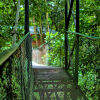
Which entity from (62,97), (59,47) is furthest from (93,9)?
(62,97)

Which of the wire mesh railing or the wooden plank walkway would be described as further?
the wooden plank walkway

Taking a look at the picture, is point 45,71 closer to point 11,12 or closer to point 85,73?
point 85,73

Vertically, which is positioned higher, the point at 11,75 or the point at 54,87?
the point at 11,75

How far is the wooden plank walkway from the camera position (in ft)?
8.30

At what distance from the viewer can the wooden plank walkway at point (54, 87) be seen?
2529mm

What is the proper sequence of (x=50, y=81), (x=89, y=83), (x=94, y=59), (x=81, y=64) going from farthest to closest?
(x=50, y=81) → (x=81, y=64) → (x=89, y=83) → (x=94, y=59)

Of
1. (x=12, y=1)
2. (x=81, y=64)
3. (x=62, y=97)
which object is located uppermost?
(x=12, y=1)

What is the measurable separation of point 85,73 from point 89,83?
21 centimetres

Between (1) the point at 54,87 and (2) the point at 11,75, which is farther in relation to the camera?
(1) the point at 54,87

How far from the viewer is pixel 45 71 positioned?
3678 mm

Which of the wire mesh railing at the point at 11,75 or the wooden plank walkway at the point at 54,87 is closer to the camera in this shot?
the wire mesh railing at the point at 11,75

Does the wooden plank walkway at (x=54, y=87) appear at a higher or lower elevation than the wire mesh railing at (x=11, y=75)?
lower

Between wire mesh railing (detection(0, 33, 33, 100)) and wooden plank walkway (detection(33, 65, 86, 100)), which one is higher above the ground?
wire mesh railing (detection(0, 33, 33, 100))

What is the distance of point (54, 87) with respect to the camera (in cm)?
290
